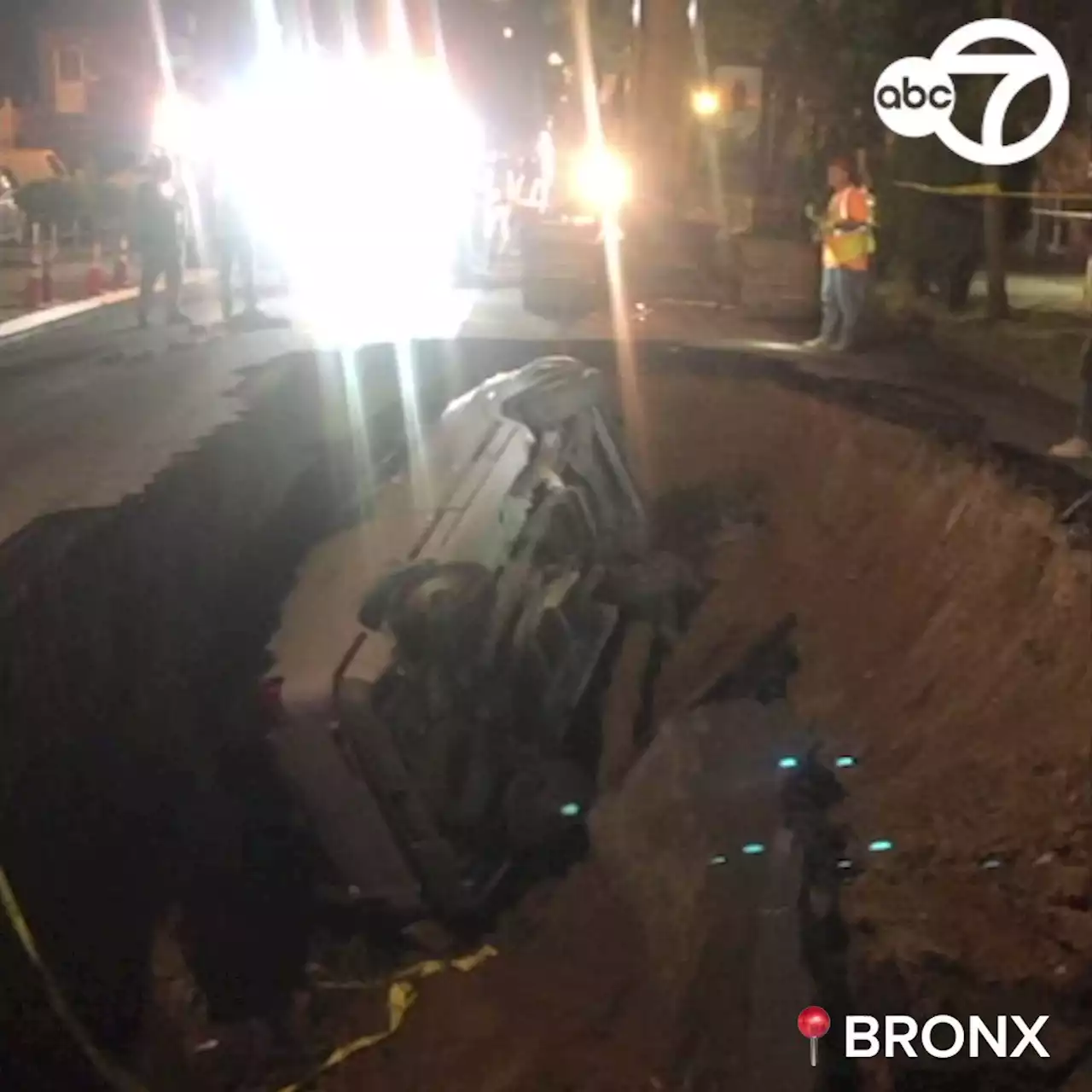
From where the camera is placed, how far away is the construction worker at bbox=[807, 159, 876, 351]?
455 inches

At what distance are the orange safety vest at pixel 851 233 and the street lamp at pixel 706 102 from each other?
616 cm

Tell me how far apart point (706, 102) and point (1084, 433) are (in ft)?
54.7

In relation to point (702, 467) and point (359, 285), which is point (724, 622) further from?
point (359, 285)

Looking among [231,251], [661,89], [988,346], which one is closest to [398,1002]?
[988,346]

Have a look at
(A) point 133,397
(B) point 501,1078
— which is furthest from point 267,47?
(B) point 501,1078

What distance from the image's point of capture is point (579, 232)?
16.0m

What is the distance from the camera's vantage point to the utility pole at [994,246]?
1387 centimetres

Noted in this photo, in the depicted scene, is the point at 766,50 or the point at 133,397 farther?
the point at 766,50

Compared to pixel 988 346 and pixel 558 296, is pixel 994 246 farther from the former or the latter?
pixel 558 296

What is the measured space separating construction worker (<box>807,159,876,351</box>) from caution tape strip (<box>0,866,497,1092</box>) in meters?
7.71

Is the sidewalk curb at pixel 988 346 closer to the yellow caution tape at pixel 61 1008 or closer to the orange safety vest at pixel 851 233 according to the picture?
the orange safety vest at pixel 851 233

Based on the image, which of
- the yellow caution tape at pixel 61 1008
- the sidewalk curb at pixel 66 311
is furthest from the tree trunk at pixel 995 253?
the yellow caution tape at pixel 61 1008

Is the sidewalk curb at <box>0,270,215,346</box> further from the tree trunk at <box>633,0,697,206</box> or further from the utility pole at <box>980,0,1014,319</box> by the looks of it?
the utility pole at <box>980,0,1014,319</box>

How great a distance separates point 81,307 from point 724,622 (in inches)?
369
